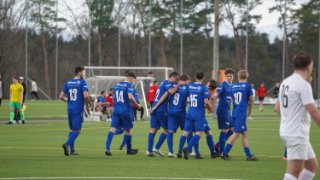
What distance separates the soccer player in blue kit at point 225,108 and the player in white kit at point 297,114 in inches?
330

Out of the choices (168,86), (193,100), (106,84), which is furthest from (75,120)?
(106,84)

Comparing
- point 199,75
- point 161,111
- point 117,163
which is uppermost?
point 199,75

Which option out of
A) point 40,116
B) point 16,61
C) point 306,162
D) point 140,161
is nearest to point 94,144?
point 140,161

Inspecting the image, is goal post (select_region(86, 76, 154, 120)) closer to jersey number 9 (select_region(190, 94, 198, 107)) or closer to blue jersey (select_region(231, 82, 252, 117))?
jersey number 9 (select_region(190, 94, 198, 107))

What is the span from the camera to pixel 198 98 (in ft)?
61.1

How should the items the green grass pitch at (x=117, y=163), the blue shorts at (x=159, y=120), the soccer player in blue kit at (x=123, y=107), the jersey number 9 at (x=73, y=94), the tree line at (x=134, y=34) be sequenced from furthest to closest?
1. the tree line at (x=134, y=34)
2. the blue shorts at (x=159, y=120)
3. the soccer player in blue kit at (x=123, y=107)
4. the jersey number 9 at (x=73, y=94)
5. the green grass pitch at (x=117, y=163)

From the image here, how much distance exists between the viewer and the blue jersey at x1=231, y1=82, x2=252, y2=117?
1806 centimetres

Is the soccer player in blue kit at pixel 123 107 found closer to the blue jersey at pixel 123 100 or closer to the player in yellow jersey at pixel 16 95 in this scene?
the blue jersey at pixel 123 100

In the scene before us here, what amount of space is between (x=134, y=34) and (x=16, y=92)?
136 feet

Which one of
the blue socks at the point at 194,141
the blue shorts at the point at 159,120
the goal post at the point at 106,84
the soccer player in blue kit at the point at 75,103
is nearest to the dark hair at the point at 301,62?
the blue socks at the point at 194,141

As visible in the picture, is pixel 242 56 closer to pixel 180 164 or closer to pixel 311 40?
pixel 311 40

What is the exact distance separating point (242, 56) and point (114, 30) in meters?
15.0

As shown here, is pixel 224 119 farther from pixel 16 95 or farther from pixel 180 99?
pixel 16 95

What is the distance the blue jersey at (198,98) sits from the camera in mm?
18562
